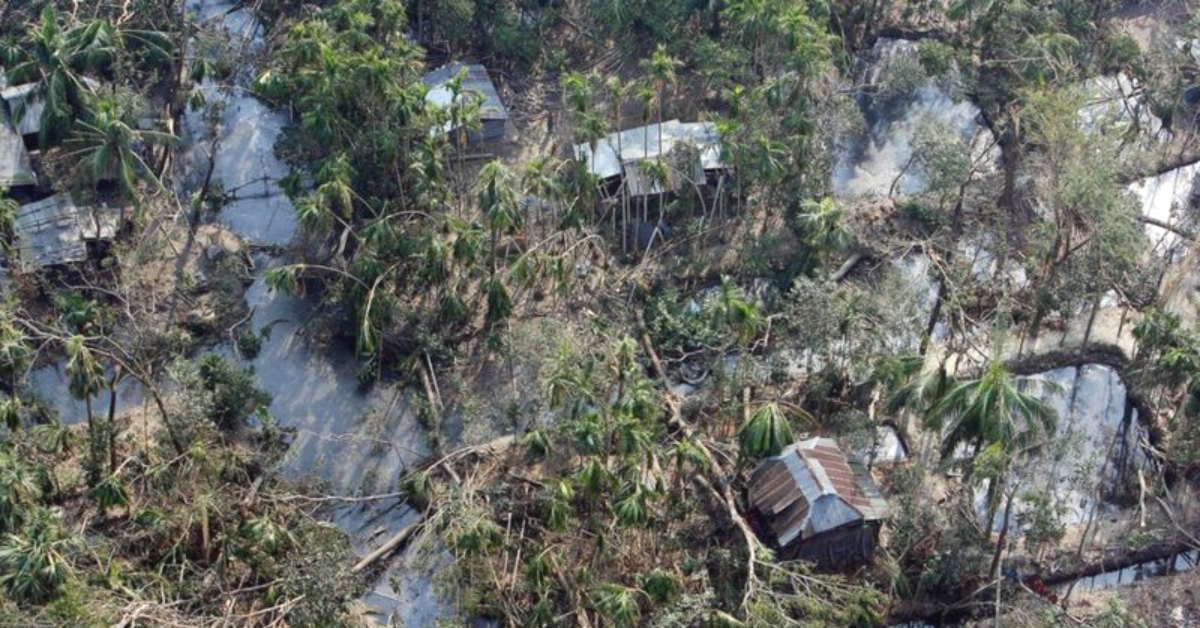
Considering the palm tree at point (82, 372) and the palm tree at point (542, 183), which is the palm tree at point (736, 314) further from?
the palm tree at point (82, 372)

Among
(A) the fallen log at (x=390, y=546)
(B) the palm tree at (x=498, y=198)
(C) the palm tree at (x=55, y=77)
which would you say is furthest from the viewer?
(C) the palm tree at (x=55, y=77)

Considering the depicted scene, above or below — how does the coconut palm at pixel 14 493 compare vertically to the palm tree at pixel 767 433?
above

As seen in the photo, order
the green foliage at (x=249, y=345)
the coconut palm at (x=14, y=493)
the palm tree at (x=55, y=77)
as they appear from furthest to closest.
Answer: the palm tree at (x=55, y=77) → the green foliage at (x=249, y=345) → the coconut palm at (x=14, y=493)

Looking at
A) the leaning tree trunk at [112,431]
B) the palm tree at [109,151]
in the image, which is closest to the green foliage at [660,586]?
the leaning tree trunk at [112,431]

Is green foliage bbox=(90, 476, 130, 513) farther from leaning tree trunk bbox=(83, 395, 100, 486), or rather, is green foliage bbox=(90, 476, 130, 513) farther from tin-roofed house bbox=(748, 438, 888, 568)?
tin-roofed house bbox=(748, 438, 888, 568)

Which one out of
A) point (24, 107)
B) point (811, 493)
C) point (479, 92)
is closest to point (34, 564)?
point (811, 493)

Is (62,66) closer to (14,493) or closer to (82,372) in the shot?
(82,372)

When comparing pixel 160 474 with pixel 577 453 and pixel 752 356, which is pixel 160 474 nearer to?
pixel 577 453

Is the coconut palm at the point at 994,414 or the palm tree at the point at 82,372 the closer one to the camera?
the coconut palm at the point at 994,414
